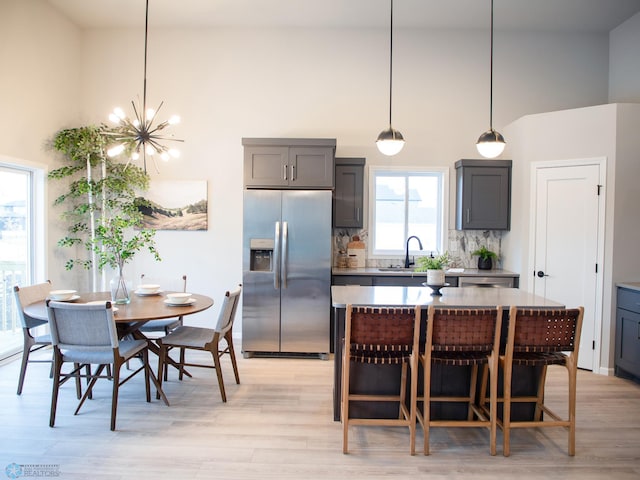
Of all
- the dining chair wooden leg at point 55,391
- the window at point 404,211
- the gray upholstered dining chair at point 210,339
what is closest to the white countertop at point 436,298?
the gray upholstered dining chair at point 210,339

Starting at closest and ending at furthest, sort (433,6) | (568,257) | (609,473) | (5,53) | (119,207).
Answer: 1. (609,473)
2. (5,53)
3. (568,257)
4. (433,6)
5. (119,207)

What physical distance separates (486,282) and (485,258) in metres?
0.46

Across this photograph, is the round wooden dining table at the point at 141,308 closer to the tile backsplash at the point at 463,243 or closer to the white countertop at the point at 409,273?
the white countertop at the point at 409,273

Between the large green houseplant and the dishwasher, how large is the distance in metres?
3.31

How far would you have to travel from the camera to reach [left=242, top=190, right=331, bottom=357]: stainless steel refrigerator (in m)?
4.30

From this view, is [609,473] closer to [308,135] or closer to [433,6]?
[308,135]

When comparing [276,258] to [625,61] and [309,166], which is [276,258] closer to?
[309,166]

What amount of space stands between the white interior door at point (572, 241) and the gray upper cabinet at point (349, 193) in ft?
6.19

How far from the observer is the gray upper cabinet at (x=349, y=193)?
4727 mm

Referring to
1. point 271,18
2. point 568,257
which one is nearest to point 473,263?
point 568,257

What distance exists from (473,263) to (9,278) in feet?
16.9

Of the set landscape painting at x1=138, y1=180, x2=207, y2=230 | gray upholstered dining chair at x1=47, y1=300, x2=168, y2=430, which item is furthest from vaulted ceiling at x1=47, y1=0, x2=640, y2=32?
gray upholstered dining chair at x1=47, y1=300, x2=168, y2=430

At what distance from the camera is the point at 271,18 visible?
4.78m

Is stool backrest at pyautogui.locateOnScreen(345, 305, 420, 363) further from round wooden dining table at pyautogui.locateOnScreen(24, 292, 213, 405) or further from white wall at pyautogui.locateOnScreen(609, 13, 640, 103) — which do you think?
white wall at pyautogui.locateOnScreen(609, 13, 640, 103)
